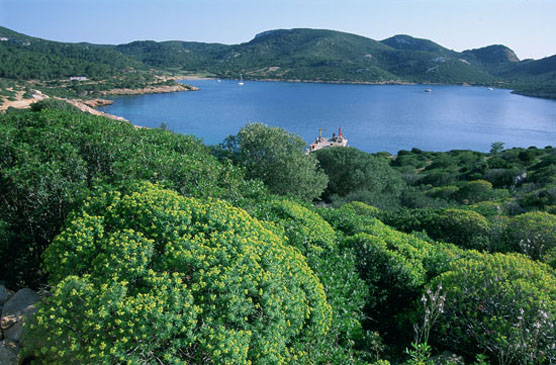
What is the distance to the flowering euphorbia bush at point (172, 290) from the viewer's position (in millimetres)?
4297

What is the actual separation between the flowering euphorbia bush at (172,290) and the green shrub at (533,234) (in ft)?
25.4

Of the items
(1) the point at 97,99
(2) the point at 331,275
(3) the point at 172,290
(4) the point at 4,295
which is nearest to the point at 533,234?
(2) the point at 331,275

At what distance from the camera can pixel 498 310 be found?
6.27 meters

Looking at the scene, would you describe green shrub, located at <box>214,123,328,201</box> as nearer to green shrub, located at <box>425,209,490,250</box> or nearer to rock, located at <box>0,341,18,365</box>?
green shrub, located at <box>425,209,490,250</box>

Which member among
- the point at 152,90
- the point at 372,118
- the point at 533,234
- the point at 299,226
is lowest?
the point at 372,118

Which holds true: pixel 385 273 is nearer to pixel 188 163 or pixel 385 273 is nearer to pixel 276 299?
pixel 276 299

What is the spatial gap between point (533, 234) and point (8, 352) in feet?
41.0

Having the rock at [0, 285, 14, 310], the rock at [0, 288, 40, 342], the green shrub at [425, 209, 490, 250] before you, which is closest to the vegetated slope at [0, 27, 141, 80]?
the rock at [0, 285, 14, 310]

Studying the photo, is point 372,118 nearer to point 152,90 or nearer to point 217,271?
point 152,90

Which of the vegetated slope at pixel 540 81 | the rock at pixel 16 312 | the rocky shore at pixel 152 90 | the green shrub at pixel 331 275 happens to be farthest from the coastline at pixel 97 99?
the vegetated slope at pixel 540 81

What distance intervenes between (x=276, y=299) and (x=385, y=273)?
425cm

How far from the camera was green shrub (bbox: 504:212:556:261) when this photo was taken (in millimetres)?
10258

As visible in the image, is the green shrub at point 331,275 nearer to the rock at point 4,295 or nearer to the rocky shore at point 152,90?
the rock at point 4,295

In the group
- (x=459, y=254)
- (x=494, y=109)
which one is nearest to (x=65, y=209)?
(x=459, y=254)
